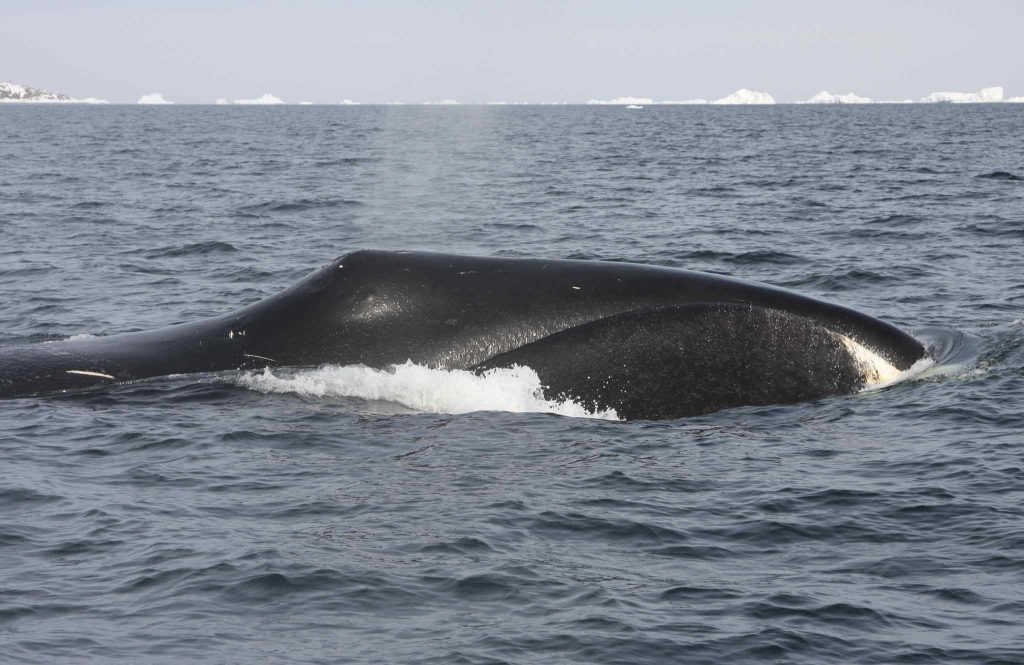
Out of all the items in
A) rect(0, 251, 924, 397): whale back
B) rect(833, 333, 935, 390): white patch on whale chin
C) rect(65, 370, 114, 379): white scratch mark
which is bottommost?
rect(65, 370, 114, 379): white scratch mark

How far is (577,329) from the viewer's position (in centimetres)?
1108

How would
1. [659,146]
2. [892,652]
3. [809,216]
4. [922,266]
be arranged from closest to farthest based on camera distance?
[892,652], [922,266], [809,216], [659,146]

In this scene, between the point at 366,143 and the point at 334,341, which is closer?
the point at 334,341

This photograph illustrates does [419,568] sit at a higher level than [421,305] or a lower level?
lower

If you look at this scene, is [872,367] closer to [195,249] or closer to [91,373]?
[91,373]

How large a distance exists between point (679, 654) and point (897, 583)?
184 cm

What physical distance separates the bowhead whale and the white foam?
0.09 m

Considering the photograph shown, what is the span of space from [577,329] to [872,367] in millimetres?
2907

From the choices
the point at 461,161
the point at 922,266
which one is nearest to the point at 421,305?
the point at 922,266

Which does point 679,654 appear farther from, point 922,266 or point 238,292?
point 922,266

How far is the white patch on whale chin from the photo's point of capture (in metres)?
11.7

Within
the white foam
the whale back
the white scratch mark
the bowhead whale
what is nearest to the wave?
the white scratch mark

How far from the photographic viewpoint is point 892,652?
7.38 metres

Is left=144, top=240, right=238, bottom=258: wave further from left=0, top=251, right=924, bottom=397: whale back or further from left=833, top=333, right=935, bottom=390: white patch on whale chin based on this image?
left=833, top=333, right=935, bottom=390: white patch on whale chin
